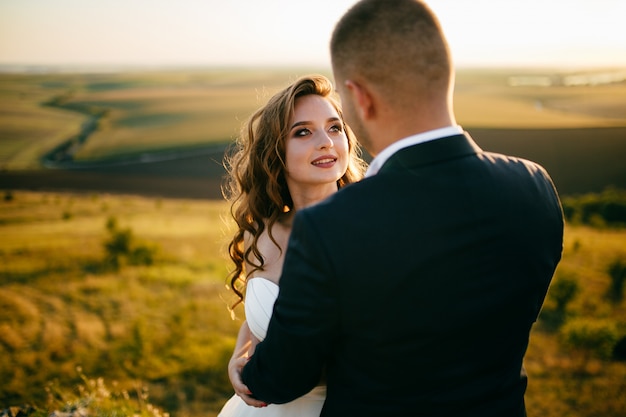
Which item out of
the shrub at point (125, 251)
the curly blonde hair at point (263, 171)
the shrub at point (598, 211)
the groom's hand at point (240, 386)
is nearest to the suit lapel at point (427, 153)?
the groom's hand at point (240, 386)

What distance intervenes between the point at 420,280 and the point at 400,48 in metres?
0.77

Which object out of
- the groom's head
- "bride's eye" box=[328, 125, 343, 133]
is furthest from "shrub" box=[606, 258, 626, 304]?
the groom's head

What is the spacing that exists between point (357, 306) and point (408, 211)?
0.35m

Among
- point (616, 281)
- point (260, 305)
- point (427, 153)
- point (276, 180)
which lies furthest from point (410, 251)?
point (616, 281)

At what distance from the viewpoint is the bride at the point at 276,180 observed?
314 cm

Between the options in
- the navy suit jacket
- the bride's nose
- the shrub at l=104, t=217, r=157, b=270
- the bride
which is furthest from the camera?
the shrub at l=104, t=217, r=157, b=270

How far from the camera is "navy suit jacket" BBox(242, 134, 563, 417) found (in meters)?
1.45

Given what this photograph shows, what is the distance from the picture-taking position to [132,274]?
15.2 m

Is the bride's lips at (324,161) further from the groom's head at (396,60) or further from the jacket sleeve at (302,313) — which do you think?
the jacket sleeve at (302,313)

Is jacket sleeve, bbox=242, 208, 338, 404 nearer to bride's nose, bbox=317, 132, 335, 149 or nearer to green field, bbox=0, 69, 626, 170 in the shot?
bride's nose, bbox=317, 132, 335, 149

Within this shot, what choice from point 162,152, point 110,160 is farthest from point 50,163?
point 162,152

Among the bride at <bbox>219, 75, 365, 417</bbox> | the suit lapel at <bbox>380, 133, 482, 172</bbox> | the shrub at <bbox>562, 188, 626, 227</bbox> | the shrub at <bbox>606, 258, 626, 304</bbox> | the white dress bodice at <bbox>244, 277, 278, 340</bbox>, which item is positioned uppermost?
the suit lapel at <bbox>380, 133, 482, 172</bbox>

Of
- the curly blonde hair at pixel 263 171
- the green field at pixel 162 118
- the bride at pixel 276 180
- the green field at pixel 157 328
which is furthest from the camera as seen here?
the green field at pixel 162 118

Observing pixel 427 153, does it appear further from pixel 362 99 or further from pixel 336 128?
pixel 336 128
